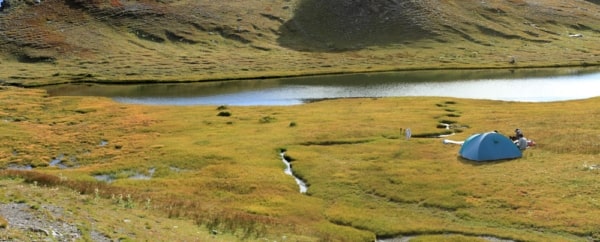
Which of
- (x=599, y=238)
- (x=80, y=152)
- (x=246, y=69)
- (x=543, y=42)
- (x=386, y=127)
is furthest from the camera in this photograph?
(x=543, y=42)

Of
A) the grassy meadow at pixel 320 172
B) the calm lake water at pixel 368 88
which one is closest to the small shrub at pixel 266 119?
the grassy meadow at pixel 320 172

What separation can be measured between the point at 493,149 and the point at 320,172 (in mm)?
14829

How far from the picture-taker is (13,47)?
16838cm

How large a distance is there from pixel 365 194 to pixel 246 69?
11108 cm

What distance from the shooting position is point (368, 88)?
116125mm

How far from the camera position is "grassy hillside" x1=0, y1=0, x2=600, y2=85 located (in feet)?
484

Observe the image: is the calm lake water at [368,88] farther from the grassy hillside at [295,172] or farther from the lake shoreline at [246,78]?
the grassy hillside at [295,172]

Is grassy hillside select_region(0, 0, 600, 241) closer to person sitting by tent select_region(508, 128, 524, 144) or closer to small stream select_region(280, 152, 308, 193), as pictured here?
small stream select_region(280, 152, 308, 193)

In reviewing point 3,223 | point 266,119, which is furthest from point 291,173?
point 3,223

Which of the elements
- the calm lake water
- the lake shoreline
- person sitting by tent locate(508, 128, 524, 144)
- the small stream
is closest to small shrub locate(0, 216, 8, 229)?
the small stream

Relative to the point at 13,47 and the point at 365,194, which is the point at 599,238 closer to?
the point at 365,194

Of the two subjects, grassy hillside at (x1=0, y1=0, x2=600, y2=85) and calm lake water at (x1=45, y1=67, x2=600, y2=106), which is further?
grassy hillside at (x1=0, y1=0, x2=600, y2=85)

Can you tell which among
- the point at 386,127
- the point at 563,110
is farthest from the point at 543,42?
the point at 386,127

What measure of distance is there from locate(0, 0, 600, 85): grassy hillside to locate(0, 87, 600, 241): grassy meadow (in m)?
65.7
